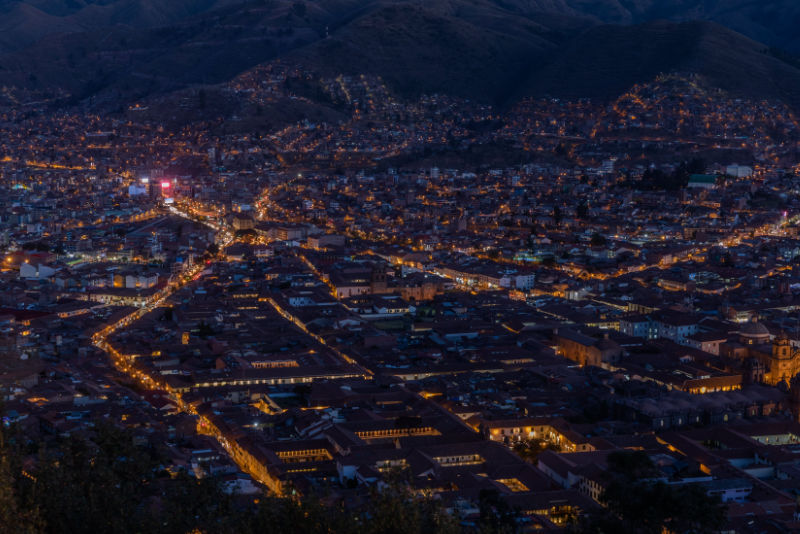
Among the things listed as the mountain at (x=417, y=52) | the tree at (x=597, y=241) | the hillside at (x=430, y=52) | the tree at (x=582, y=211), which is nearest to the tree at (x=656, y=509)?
the tree at (x=597, y=241)

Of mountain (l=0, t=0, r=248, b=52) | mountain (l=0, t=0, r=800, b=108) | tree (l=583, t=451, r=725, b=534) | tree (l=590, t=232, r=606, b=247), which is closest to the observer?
tree (l=583, t=451, r=725, b=534)

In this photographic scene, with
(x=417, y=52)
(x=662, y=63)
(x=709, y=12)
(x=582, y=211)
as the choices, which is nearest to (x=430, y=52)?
(x=417, y=52)

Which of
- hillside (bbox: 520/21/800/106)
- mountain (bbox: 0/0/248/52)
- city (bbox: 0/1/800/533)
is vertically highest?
mountain (bbox: 0/0/248/52)

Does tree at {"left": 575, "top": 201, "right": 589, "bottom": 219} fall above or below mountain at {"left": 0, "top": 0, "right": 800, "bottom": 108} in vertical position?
below

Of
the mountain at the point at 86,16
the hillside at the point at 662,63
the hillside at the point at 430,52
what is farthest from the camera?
the mountain at the point at 86,16

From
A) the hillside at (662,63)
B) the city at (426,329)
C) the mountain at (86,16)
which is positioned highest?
the mountain at (86,16)

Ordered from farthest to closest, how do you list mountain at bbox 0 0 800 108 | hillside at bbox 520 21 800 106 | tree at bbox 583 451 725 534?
mountain at bbox 0 0 800 108, hillside at bbox 520 21 800 106, tree at bbox 583 451 725 534

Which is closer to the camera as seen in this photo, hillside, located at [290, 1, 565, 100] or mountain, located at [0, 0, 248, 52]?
hillside, located at [290, 1, 565, 100]

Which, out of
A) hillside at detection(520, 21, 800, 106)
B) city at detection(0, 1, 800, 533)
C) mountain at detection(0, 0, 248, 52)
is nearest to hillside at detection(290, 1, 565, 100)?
hillside at detection(520, 21, 800, 106)

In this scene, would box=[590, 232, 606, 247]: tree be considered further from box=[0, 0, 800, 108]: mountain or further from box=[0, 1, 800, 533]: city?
box=[0, 0, 800, 108]: mountain

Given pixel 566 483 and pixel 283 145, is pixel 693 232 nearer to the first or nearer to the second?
pixel 566 483

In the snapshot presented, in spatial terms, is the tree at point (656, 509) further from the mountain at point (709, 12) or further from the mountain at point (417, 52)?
the mountain at point (709, 12)
